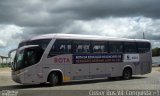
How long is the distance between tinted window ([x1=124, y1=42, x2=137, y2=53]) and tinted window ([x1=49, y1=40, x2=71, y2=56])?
20.0ft

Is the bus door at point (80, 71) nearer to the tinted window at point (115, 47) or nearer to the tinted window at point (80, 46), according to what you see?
the tinted window at point (80, 46)

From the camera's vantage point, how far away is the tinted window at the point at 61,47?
75.8 ft

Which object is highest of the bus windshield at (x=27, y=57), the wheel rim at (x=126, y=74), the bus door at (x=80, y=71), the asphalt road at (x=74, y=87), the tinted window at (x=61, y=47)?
the tinted window at (x=61, y=47)

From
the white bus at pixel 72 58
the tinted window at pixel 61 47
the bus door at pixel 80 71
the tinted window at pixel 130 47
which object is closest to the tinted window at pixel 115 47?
the white bus at pixel 72 58

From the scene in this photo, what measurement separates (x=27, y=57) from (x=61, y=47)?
2.34 meters

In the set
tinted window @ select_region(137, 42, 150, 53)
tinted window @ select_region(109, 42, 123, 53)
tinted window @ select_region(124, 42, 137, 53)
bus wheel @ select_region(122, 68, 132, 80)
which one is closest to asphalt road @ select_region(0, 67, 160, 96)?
tinted window @ select_region(109, 42, 123, 53)

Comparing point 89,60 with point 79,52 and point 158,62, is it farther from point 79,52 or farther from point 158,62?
point 158,62

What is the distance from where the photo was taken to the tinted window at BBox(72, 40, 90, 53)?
80.1ft

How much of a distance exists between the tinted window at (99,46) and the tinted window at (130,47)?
2.54m

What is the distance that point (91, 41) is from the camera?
2542 centimetres

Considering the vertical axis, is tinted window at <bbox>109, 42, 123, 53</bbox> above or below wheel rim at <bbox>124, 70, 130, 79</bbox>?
above

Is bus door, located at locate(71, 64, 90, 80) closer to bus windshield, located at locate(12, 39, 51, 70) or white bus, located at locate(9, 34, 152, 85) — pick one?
white bus, located at locate(9, 34, 152, 85)

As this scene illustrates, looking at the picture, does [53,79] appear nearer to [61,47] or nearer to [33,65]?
[33,65]

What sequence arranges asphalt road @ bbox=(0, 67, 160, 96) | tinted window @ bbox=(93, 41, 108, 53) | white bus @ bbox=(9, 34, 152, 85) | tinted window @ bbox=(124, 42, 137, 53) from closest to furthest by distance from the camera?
asphalt road @ bbox=(0, 67, 160, 96)
white bus @ bbox=(9, 34, 152, 85)
tinted window @ bbox=(93, 41, 108, 53)
tinted window @ bbox=(124, 42, 137, 53)
